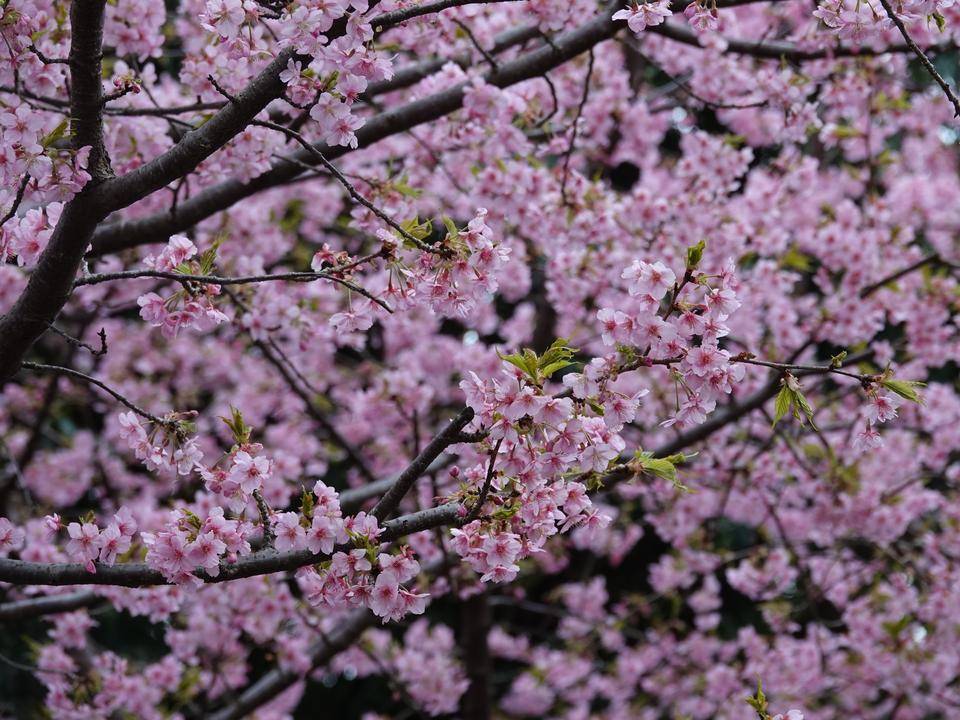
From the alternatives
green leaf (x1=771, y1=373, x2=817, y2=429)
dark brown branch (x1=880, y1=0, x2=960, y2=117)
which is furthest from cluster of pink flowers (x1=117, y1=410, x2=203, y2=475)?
dark brown branch (x1=880, y1=0, x2=960, y2=117)

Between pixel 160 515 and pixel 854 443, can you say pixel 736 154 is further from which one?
pixel 160 515

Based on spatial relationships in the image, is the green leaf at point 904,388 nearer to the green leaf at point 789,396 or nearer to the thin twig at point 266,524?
the green leaf at point 789,396

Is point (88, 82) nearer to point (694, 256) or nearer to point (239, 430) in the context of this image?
point (239, 430)

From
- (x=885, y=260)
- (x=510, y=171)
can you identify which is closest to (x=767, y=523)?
(x=885, y=260)

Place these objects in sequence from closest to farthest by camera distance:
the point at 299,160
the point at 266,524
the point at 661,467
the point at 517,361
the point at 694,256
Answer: the point at 517,361, the point at 694,256, the point at 661,467, the point at 266,524, the point at 299,160

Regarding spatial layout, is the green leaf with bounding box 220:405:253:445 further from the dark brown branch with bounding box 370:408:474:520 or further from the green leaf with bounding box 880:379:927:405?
the green leaf with bounding box 880:379:927:405

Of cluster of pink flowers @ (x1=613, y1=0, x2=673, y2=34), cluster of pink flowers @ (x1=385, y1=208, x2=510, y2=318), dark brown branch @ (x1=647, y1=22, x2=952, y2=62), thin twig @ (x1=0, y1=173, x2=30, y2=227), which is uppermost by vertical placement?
dark brown branch @ (x1=647, y1=22, x2=952, y2=62)

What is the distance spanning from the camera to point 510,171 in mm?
3893

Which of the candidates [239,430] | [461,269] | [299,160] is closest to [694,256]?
[461,269]

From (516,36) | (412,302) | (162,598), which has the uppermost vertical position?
(516,36)

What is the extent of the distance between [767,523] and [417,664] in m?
2.54

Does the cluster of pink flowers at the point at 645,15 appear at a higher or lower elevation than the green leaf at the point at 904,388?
higher

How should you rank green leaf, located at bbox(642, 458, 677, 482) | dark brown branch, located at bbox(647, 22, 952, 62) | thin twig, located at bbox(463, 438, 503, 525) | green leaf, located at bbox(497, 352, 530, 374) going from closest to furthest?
green leaf, located at bbox(497, 352, 530, 374), thin twig, located at bbox(463, 438, 503, 525), green leaf, located at bbox(642, 458, 677, 482), dark brown branch, located at bbox(647, 22, 952, 62)

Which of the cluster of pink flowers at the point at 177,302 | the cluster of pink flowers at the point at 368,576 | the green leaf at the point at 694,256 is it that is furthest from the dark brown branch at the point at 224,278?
the green leaf at the point at 694,256
